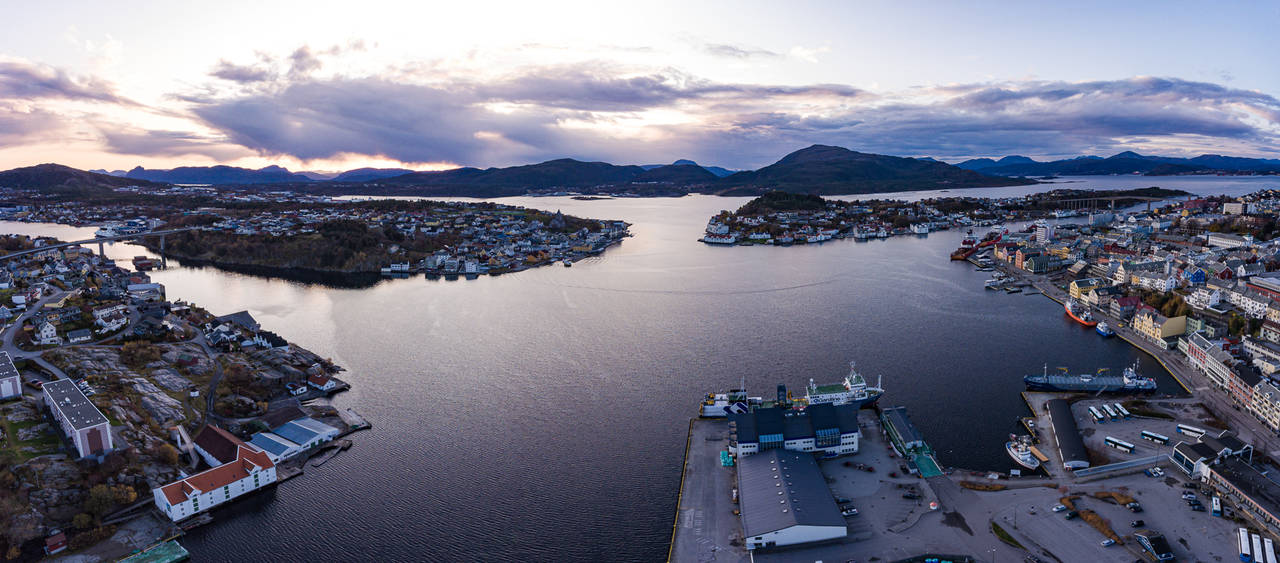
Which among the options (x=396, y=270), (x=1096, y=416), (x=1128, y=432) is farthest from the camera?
(x=396, y=270)

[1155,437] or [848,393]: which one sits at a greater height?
[848,393]

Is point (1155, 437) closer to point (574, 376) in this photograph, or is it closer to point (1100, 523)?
point (1100, 523)

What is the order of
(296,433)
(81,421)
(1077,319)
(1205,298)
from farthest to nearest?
(1077,319)
(1205,298)
(296,433)
(81,421)

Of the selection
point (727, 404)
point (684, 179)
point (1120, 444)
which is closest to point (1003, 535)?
point (1120, 444)

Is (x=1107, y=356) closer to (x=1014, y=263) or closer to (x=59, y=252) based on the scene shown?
(x=1014, y=263)

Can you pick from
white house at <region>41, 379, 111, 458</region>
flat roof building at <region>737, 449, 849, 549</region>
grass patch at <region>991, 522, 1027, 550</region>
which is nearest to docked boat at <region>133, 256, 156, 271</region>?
white house at <region>41, 379, 111, 458</region>

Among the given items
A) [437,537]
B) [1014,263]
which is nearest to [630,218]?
[1014,263]
